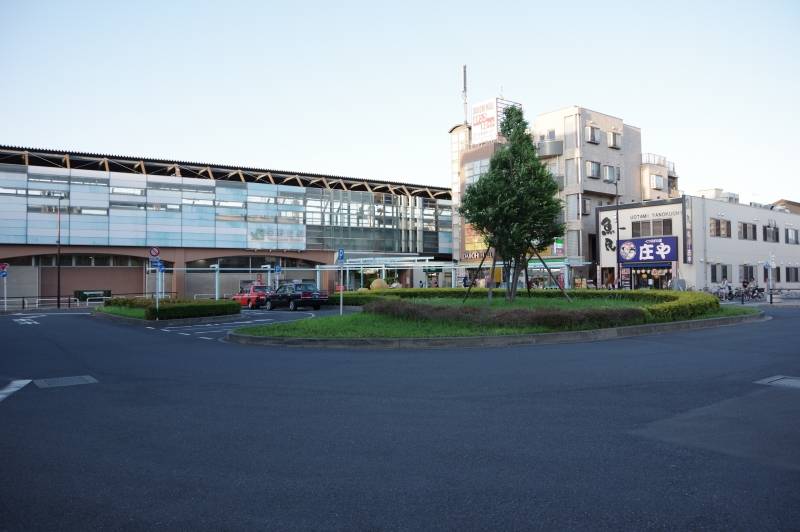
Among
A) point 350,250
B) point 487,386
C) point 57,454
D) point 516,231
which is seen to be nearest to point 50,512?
point 57,454

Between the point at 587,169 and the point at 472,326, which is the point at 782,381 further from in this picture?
the point at 587,169

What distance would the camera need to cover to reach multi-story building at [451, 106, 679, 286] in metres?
51.7

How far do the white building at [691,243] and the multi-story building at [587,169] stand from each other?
11.4 ft

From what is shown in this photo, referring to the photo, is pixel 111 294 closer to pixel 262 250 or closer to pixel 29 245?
pixel 29 245

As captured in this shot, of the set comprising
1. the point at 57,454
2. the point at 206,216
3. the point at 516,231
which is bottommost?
the point at 57,454

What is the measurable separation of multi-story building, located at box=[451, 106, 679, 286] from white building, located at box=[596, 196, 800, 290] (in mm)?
3460

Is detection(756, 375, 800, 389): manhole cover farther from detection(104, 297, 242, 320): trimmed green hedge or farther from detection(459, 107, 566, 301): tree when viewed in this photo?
detection(104, 297, 242, 320): trimmed green hedge

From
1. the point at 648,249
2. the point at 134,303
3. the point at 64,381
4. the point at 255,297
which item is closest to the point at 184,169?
the point at 255,297

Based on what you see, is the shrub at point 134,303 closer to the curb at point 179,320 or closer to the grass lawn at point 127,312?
the grass lawn at point 127,312

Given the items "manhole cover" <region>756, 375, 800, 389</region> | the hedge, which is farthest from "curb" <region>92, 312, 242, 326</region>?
"manhole cover" <region>756, 375, 800, 389</region>

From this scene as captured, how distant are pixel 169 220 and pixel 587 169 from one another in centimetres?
3978

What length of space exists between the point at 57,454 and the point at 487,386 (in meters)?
5.55

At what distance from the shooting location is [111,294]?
5156cm

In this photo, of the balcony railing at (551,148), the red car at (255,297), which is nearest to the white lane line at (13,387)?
the red car at (255,297)
